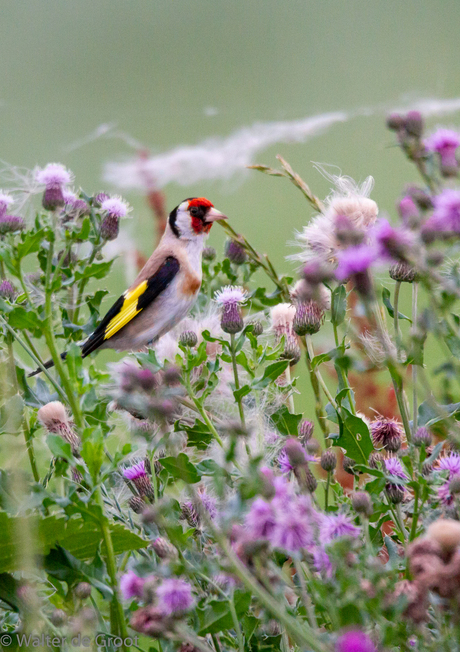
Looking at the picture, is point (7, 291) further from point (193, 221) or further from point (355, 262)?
point (193, 221)

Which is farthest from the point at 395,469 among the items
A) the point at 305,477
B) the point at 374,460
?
the point at 305,477

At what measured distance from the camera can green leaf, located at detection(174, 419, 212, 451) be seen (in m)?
0.84

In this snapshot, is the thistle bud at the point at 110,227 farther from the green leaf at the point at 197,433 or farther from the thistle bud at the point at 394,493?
the thistle bud at the point at 394,493

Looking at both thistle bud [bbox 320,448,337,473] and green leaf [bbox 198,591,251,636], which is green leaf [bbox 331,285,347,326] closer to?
thistle bud [bbox 320,448,337,473]

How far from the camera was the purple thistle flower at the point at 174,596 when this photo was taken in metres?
0.50

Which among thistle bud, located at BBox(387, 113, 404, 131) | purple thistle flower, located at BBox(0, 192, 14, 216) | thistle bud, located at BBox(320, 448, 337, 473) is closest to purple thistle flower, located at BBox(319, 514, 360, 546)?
thistle bud, located at BBox(320, 448, 337, 473)

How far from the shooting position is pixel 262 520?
48cm

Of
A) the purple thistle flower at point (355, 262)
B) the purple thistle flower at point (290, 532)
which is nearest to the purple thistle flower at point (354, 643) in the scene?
the purple thistle flower at point (290, 532)

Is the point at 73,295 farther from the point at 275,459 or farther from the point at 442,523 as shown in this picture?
the point at 442,523

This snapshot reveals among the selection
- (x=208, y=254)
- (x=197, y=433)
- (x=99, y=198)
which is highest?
(x=99, y=198)

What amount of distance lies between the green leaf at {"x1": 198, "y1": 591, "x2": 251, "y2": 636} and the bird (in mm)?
743

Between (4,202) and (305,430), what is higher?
(4,202)

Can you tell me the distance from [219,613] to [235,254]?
0.64m

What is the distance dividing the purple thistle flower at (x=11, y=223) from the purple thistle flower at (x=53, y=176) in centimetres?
11
